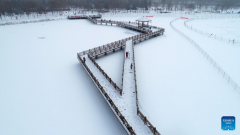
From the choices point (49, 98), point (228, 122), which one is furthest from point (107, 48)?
point (228, 122)

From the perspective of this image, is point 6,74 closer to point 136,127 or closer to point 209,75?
point 136,127

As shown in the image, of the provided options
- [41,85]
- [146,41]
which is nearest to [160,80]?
[41,85]

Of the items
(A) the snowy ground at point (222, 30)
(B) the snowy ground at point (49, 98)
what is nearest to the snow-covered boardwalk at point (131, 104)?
(B) the snowy ground at point (49, 98)

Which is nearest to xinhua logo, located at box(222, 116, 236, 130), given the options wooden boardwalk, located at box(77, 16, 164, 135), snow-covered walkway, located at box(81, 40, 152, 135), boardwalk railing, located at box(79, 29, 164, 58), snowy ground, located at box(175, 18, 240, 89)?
wooden boardwalk, located at box(77, 16, 164, 135)

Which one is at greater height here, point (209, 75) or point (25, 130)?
point (209, 75)

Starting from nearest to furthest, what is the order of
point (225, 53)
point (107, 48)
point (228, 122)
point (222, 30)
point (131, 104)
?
point (228, 122)
point (131, 104)
point (225, 53)
point (107, 48)
point (222, 30)

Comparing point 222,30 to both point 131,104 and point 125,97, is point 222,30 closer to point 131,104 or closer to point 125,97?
point 125,97
